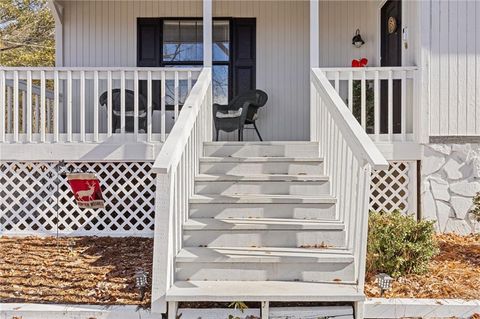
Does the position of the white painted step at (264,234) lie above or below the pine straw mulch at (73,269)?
above

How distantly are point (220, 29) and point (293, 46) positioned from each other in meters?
1.16

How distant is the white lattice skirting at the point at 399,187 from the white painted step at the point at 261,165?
1059 mm

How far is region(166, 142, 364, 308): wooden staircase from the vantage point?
133 inches

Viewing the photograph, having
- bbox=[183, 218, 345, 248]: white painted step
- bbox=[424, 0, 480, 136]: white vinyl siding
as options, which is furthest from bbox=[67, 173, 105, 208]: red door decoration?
bbox=[424, 0, 480, 136]: white vinyl siding

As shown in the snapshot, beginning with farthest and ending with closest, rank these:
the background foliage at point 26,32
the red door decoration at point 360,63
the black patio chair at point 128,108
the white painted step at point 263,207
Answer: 1. the background foliage at point 26,32
2. the red door decoration at point 360,63
3. the black patio chair at point 128,108
4. the white painted step at point 263,207

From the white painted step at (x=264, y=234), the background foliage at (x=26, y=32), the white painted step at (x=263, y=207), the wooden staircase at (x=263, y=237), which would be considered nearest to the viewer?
the wooden staircase at (x=263, y=237)

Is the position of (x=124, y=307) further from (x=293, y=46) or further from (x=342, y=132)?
(x=293, y=46)

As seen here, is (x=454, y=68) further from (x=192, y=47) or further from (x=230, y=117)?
(x=192, y=47)

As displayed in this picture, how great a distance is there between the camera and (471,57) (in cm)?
545

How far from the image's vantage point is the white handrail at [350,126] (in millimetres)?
3184

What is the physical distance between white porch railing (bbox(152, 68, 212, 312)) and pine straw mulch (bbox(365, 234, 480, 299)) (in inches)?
60.2

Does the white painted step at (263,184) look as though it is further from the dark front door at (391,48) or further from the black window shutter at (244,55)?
the black window shutter at (244,55)

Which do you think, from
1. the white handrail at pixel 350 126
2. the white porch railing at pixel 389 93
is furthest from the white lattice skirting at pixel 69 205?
the white porch railing at pixel 389 93

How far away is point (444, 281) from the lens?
385 centimetres
